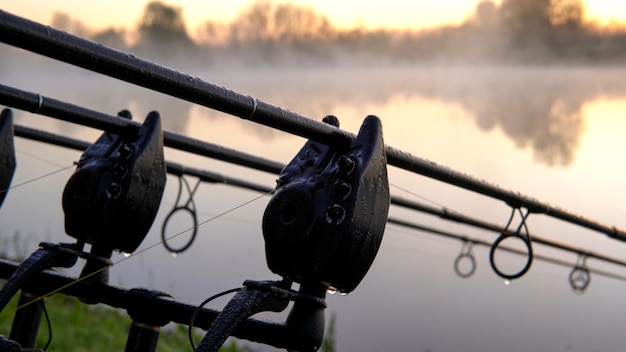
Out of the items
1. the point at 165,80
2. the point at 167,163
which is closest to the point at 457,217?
the point at 167,163

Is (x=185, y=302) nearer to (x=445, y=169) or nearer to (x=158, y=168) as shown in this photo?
(x=158, y=168)

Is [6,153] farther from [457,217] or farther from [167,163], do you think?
[457,217]

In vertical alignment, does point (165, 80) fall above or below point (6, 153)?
above

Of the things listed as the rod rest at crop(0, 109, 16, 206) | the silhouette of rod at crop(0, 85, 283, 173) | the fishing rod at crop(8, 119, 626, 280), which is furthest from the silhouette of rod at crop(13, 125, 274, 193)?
the silhouette of rod at crop(0, 85, 283, 173)

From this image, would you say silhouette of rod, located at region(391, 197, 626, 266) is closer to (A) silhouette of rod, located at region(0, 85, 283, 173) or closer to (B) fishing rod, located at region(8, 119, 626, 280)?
(B) fishing rod, located at region(8, 119, 626, 280)

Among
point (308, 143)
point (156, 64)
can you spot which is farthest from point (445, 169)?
point (156, 64)

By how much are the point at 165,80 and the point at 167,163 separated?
156 cm

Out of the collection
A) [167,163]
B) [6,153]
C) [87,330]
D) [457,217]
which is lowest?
[87,330]

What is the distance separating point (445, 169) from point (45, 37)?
3.24 ft

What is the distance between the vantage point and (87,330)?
8852 mm

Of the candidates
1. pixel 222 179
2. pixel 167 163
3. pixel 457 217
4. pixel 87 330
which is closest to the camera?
pixel 167 163

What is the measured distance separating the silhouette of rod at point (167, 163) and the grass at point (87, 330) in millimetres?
4347

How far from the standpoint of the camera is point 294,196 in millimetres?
1646

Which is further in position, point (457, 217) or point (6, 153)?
point (457, 217)
